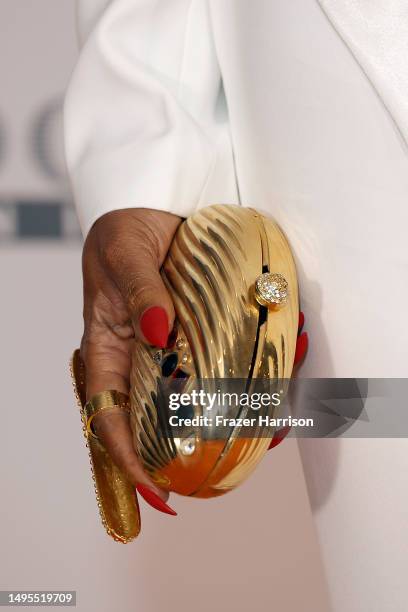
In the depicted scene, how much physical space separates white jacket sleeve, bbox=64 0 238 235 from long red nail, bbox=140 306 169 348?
13cm

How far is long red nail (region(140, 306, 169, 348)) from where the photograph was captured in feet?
1.54

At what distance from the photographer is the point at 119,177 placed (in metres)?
0.59

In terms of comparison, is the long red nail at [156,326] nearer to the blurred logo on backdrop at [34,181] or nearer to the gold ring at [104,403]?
the gold ring at [104,403]

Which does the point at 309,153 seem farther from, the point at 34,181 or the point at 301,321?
the point at 34,181

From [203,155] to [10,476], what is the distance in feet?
2.34

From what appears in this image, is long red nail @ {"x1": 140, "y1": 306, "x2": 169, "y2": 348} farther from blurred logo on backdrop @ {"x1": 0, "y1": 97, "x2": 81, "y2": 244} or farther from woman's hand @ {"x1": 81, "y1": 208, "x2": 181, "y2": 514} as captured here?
blurred logo on backdrop @ {"x1": 0, "y1": 97, "x2": 81, "y2": 244}

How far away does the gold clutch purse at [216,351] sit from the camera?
45cm

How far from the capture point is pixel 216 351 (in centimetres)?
46

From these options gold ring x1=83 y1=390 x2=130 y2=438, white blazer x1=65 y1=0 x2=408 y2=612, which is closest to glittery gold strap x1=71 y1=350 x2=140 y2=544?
gold ring x1=83 y1=390 x2=130 y2=438

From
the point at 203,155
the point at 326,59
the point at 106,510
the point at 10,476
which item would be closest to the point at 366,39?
the point at 326,59

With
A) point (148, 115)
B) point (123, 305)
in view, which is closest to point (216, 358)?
point (123, 305)

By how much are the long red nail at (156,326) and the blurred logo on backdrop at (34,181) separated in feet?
2.54

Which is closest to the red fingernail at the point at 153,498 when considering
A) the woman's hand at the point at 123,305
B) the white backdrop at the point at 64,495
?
the woman's hand at the point at 123,305

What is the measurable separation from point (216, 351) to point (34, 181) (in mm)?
838
